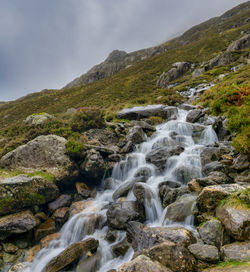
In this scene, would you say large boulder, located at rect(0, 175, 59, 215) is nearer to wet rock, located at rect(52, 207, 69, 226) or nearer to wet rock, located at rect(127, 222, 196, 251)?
wet rock, located at rect(52, 207, 69, 226)

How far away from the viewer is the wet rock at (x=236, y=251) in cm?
308

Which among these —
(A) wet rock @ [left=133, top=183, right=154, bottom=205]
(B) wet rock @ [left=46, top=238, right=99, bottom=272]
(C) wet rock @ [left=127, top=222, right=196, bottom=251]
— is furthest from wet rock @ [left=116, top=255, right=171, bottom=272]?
(A) wet rock @ [left=133, top=183, right=154, bottom=205]

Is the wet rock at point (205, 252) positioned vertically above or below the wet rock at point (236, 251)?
below

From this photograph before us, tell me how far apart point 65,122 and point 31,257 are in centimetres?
1036

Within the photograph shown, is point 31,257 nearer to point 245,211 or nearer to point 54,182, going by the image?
point 54,182

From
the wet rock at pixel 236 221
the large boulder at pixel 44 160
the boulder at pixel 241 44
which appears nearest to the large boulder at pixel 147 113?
the large boulder at pixel 44 160

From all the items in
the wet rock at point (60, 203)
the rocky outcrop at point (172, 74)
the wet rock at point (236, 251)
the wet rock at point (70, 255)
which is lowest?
the wet rock at point (70, 255)

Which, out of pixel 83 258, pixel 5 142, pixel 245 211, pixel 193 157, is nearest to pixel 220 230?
pixel 245 211

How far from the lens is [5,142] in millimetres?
13117

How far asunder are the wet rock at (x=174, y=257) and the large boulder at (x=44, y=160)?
7.53 meters

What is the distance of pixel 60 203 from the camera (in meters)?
9.26

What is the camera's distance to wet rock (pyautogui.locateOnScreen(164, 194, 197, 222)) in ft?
17.9

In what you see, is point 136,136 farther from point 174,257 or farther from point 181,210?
point 174,257

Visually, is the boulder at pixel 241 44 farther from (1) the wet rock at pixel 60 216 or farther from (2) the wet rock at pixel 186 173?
(1) the wet rock at pixel 60 216
